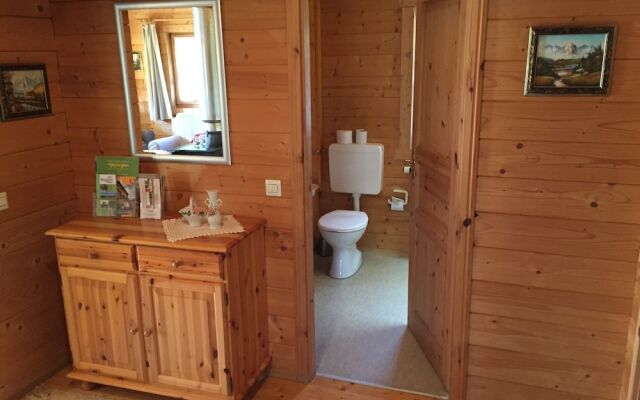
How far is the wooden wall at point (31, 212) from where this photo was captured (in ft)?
8.13

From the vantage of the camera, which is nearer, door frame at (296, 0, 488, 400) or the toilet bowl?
door frame at (296, 0, 488, 400)

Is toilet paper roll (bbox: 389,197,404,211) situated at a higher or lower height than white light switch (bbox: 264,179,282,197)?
lower

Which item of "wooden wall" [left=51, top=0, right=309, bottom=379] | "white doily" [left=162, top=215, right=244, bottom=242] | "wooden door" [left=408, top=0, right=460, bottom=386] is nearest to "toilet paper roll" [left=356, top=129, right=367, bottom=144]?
"wooden door" [left=408, top=0, right=460, bottom=386]

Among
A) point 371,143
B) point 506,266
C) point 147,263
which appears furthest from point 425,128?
point 147,263

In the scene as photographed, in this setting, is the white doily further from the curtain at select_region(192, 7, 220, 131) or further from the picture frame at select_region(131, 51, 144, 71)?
the picture frame at select_region(131, 51, 144, 71)

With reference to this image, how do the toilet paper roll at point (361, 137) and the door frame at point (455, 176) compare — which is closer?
the door frame at point (455, 176)

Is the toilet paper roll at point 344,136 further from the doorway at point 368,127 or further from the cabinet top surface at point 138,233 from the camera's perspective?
the cabinet top surface at point 138,233

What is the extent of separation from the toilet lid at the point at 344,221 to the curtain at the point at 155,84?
1552 mm

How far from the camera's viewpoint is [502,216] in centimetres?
221

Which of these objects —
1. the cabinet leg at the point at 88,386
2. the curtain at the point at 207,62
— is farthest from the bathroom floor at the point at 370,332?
the curtain at the point at 207,62

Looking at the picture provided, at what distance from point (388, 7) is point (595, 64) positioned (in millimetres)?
2257

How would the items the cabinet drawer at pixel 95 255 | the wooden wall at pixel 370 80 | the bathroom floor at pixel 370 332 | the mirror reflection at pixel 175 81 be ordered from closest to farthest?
the cabinet drawer at pixel 95 255
the mirror reflection at pixel 175 81
the bathroom floor at pixel 370 332
the wooden wall at pixel 370 80

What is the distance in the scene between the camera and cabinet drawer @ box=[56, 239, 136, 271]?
2383 millimetres

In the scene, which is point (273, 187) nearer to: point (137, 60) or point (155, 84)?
point (155, 84)
